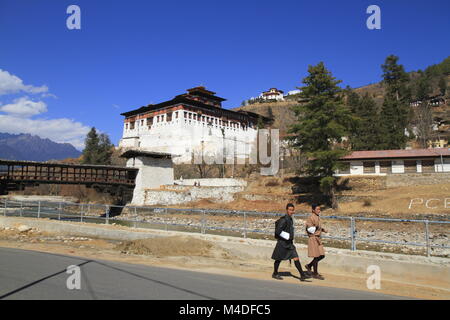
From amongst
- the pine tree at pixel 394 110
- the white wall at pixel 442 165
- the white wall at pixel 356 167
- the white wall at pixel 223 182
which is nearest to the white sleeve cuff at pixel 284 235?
the white wall at pixel 356 167

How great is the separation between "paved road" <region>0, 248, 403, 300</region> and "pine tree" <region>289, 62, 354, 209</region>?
1105 inches

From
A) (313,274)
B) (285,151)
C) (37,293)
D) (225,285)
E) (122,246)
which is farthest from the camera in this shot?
(285,151)

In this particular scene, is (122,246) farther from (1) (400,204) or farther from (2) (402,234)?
(1) (400,204)

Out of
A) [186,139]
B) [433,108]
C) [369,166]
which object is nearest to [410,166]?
[369,166]

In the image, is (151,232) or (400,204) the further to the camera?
(400,204)

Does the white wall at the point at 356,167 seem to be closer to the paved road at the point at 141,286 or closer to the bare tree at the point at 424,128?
the bare tree at the point at 424,128

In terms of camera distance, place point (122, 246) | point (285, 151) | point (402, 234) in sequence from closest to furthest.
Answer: point (122, 246) < point (402, 234) < point (285, 151)

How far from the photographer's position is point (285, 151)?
66188 mm

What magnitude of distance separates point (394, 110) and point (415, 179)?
25.4m

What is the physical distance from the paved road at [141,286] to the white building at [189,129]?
2335 inches

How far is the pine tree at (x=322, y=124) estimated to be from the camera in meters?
33.7

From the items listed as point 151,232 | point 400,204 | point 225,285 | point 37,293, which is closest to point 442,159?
point 400,204

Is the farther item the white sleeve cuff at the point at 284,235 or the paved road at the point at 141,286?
the white sleeve cuff at the point at 284,235

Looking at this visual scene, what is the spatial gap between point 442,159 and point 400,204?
13091 mm
